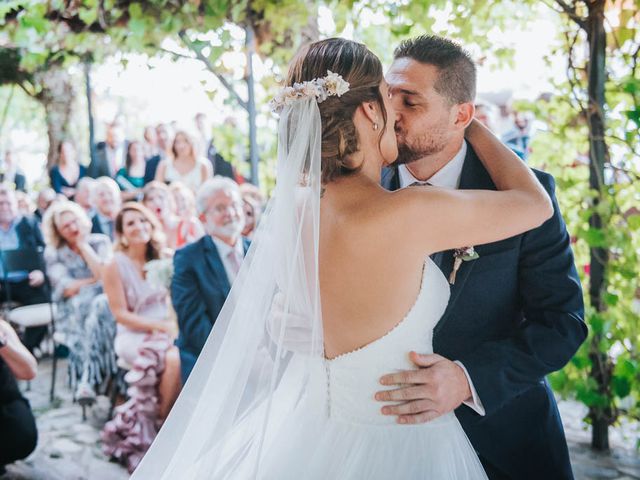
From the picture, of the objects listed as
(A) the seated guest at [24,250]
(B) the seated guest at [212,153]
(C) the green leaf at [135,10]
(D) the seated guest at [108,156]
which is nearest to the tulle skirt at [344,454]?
(C) the green leaf at [135,10]

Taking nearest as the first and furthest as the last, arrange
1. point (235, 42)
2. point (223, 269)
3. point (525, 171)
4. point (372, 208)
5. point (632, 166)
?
1. point (372, 208)
2. point (525, 171)
3. point (632, 166)
4. point (223, 269)
5. point (235, 42)

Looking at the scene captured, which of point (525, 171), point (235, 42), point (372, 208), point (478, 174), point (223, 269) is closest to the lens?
point (372, 208)

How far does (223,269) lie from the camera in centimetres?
440

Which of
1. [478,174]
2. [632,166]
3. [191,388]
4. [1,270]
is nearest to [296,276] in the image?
[191,388]

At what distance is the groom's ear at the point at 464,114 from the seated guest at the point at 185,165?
5672 mm

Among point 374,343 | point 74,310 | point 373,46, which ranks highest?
point 373,46

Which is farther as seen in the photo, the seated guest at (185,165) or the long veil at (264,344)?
the seated guest at (185,165)

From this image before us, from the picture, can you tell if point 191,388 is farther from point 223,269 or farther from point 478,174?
point 223,269

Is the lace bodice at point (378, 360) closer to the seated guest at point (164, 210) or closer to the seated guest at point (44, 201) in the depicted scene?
the seated guest at point (164, 210)

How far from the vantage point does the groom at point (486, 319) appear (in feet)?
6.19

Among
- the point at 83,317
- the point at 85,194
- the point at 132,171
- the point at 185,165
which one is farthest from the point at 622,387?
the point at 132,171

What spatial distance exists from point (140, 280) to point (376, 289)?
378 cm

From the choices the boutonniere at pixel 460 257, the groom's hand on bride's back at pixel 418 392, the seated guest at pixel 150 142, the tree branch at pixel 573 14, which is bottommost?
the groom's hand on bride's back at pixel 418 392

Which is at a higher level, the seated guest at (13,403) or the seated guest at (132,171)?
the seated guest at (132,171)
